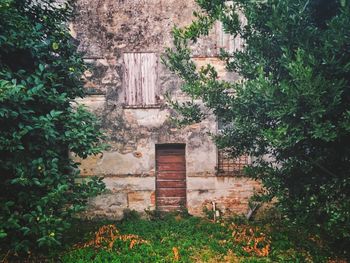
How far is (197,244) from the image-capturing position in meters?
7.86

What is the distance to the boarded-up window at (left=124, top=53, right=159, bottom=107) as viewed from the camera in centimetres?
1104

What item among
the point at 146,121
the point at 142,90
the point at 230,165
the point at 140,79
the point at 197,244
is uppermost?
the point at 140,79

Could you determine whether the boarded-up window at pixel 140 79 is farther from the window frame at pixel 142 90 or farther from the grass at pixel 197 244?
the grass at pixel 197 244

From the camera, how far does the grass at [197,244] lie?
6.76 m

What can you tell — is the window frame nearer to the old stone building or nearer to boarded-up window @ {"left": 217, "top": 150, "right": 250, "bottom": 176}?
the old stone building

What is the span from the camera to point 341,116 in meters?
5.02

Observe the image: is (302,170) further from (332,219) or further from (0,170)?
(0,170)

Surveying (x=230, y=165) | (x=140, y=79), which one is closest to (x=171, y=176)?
(x=230, y=165)

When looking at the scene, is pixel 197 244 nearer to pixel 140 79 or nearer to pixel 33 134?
pixel 33 134

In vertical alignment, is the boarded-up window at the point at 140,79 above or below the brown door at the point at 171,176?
above

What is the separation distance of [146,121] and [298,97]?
272 inches

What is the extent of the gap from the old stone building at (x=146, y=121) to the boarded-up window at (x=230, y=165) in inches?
1.3

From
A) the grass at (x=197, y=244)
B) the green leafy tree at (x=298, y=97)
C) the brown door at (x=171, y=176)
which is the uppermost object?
the green leafy tree at (x=298, y=97)

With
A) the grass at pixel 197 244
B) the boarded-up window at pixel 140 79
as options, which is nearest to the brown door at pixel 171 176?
the grass at pixel 197 244
